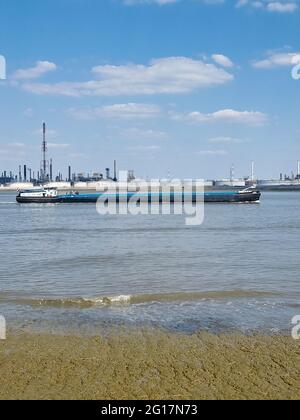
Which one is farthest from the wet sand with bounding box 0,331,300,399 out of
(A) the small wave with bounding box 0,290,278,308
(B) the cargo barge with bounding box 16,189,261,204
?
(B) the cargo barge with bounding box 16,189,261,204

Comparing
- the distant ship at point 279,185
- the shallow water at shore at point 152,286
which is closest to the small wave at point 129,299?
the shallow water at shore at point 152,286

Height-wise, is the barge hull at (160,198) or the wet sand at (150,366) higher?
the barge hull at (160,198)

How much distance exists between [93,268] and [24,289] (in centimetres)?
407

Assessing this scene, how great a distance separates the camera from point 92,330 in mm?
8391

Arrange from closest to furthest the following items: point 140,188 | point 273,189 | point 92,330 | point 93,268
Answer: point 92,330 → point 93,268 → point 140,188 → point 273,189

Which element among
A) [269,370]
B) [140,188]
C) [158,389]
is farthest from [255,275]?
[140,188]

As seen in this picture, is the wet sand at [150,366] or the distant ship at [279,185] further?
the distant ship at [279,185]

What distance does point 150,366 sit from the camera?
6426 mm

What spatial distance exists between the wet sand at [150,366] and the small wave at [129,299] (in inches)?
Result: 106

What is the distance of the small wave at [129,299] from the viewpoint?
10.8 meters

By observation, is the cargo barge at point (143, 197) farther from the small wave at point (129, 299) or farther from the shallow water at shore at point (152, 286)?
the small wave at point (129, 299)

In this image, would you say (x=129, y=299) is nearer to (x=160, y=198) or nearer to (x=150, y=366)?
(x=150, y=366)

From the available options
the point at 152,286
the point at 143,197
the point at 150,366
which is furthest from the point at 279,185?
the point at 150,366
